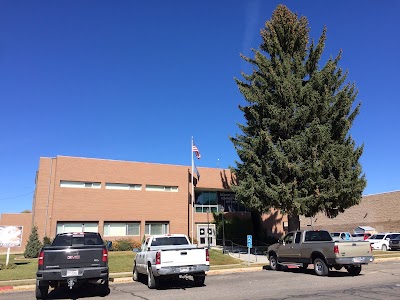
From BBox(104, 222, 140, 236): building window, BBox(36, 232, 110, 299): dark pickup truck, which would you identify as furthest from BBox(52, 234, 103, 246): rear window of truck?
BBox(104, 222, 140, 236): building window

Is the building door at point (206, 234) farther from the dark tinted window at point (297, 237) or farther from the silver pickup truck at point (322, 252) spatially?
the dark tinted window at point (297, 237)

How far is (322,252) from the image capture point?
49.8ft

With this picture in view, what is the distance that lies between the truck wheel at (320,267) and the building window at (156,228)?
22296 millimetres

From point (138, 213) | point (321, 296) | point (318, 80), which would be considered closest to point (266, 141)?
point (318, 80)

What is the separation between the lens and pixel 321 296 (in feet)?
32.1

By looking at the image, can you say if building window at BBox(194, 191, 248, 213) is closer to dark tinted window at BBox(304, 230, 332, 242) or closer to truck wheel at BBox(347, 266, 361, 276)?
dark tinted window at BBox(304, 230, 332, 242)

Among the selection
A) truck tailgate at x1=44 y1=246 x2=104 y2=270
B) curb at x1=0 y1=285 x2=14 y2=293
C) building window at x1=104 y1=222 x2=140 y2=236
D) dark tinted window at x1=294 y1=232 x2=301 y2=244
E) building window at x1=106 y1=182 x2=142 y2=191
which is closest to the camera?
truck tailgate at x1=44 y1=246 x2=104 y2=270

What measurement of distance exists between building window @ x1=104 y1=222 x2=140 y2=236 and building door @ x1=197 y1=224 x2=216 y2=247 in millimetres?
6711

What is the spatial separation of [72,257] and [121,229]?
79.3 feet

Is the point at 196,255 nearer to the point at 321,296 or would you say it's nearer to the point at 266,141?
the point at 321,296

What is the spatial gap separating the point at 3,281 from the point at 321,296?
12.9 m

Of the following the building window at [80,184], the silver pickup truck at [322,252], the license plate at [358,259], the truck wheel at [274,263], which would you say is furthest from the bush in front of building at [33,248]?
the license plate at [358,259]

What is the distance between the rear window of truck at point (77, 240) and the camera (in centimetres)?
1200

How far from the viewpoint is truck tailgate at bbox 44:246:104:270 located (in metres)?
10.6
